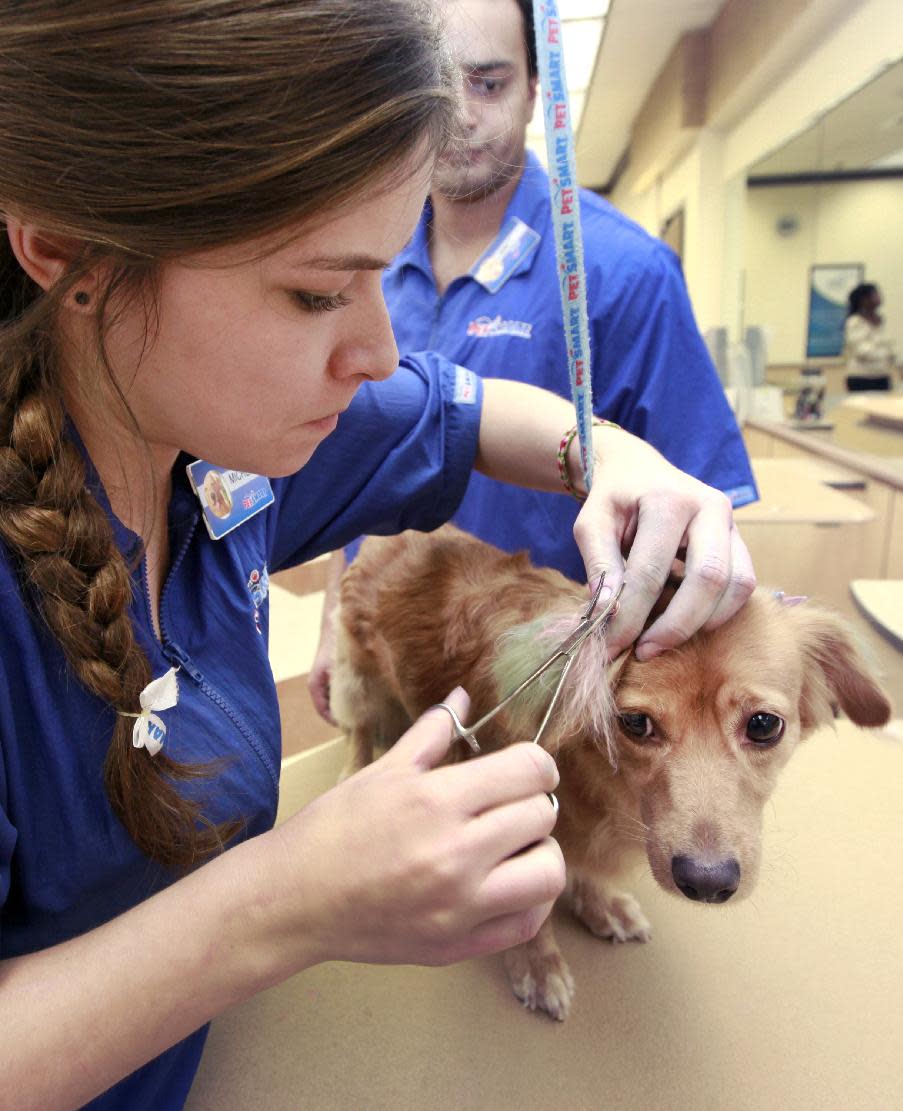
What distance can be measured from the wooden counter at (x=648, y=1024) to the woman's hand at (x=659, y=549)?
31 centimetres

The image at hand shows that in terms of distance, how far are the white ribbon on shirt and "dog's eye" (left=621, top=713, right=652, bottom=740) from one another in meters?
0.42

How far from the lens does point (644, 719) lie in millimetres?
789

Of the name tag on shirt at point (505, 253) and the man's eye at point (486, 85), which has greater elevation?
the man's eye at point (486, 85)

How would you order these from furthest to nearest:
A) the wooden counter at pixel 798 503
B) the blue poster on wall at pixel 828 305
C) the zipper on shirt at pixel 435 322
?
1. the blue poster on wall at pixel 828 305
2. the wooden counter at pixel 798 503
3. the zipper on shirt at pixel 435 322

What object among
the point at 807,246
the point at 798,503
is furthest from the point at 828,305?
the point at 798,503

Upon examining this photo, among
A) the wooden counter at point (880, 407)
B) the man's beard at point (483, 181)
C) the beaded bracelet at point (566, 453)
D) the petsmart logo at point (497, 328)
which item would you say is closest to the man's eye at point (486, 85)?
the man's beard at point (483, 181)

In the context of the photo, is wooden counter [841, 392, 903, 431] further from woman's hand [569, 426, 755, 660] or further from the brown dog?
woman's hand [569, 426, 755, 660]

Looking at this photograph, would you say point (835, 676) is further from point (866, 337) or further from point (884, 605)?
point (866, 337)

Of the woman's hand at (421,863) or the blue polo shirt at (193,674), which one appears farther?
the blue polo shirt at (193,674)

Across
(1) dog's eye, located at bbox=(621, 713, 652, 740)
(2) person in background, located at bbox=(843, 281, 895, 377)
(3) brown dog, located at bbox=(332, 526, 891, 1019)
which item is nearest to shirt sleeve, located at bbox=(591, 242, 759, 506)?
(3) brown dog, located at bbox=(332, 526, 891, 1019)

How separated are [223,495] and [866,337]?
395cm

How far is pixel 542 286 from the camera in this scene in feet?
4.55

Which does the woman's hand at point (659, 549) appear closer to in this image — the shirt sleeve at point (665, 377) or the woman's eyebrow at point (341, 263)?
the woman's eyebrow at point (341, 263)

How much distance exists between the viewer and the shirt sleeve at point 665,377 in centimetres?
132
